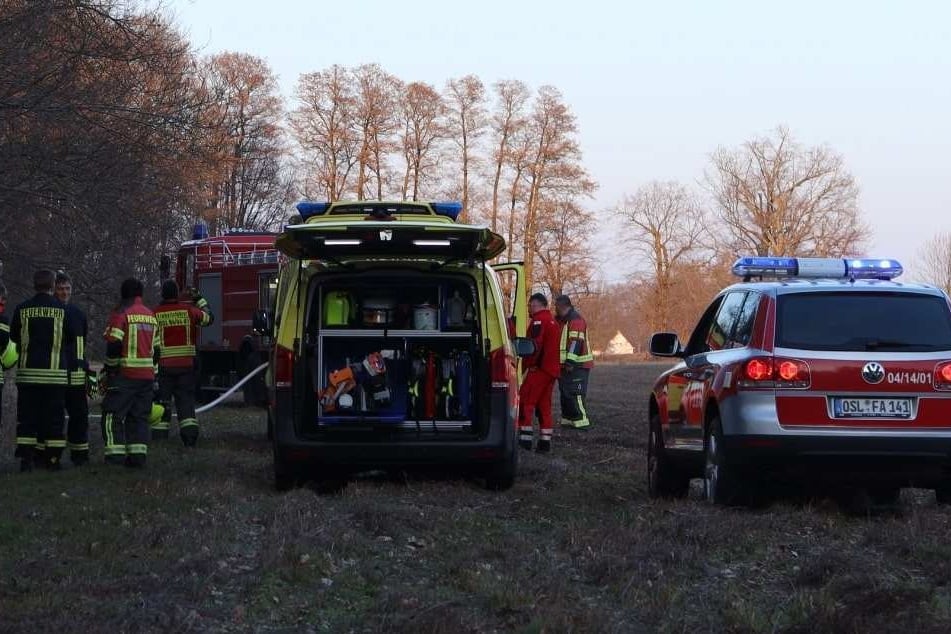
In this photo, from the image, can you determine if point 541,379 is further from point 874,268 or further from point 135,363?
point 874,268

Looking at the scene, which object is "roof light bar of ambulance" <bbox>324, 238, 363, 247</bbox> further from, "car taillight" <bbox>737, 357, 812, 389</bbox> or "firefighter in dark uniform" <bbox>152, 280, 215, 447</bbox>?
"firefighter in dark uniform" <bbox>152, 280, 215, 447</bbox>

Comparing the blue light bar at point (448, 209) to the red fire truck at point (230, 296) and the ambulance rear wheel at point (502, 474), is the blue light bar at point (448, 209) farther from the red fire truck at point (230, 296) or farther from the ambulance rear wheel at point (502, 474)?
the red fire truck at point (230, 296)

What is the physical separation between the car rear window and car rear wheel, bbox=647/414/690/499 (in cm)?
187

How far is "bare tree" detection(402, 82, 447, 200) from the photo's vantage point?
55.9 m

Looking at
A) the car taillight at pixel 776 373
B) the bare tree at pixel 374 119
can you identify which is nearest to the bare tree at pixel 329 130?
the bare tree at pixel 374 119

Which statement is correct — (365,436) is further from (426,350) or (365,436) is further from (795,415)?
(795,415)

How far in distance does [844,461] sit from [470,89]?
49.3 meters

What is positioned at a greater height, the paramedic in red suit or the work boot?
the paramedic in red suit

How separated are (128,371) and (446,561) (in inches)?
239

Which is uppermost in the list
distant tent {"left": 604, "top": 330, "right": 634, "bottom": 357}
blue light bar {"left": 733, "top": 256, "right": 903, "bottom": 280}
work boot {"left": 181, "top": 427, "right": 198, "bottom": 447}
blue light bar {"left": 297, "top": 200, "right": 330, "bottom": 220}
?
distant tent {"left": 604, "top": 330, "right": 634, "bottom": 357}

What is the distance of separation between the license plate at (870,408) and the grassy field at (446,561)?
2.23 ft

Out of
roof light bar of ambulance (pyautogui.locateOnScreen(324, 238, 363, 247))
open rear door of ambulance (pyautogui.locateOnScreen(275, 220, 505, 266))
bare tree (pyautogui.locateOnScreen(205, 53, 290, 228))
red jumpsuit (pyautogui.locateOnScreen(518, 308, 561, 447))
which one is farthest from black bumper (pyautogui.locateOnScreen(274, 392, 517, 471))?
bare tree (pyautogui.locateOnScreen(205, 53, 290, 228))

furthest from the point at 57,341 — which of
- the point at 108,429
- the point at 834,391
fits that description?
the point at 834,391

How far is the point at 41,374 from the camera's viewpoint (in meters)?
12.6
